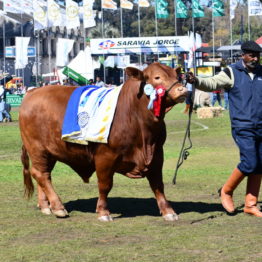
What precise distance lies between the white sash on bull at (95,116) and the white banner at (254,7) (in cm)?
5324

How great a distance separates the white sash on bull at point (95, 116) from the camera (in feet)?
27.9

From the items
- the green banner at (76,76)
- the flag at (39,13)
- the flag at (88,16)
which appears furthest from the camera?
the flag at (88,16)

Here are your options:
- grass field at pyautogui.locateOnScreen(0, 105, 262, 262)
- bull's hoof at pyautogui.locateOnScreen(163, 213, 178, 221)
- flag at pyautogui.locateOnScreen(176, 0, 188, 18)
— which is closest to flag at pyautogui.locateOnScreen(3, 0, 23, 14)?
flag at pyautogui.locateOnScreen(176, 0, 188, 18)

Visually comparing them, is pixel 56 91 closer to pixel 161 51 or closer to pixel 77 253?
pixel 77 253

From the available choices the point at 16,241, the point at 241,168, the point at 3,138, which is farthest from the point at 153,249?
the point at 3,138

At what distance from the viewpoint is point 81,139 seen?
8.65 metres

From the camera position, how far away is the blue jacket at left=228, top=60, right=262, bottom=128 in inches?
333

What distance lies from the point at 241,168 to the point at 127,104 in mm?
1509

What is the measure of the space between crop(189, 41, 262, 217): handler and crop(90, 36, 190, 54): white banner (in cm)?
5230

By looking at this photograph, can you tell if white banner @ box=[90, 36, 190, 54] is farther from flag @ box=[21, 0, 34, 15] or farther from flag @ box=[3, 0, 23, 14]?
flag @ box=[3, 0, 23, 14]

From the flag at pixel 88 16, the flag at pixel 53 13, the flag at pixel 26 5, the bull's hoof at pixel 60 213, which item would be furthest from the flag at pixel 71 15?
the bull's hoof at pixel 60 213

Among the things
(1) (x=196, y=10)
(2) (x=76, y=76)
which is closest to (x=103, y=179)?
(2) (x=76, y=76)

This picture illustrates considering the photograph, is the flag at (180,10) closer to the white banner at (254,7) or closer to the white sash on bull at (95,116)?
the white banner at (254,7)

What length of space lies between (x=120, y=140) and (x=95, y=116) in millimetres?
430
